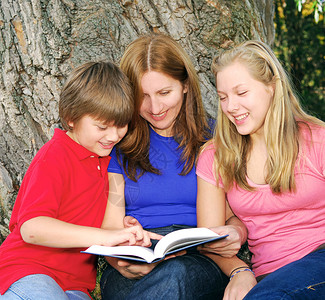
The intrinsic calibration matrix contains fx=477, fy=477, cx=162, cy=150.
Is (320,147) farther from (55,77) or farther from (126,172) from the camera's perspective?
(55,77)

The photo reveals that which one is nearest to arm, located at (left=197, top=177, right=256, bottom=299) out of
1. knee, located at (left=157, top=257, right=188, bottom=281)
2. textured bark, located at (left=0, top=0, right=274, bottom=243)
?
knee, located at (left=157, top=257, right=188, bottom=281)

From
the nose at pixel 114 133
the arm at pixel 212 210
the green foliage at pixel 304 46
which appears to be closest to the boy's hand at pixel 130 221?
the arm at pixel 212 210

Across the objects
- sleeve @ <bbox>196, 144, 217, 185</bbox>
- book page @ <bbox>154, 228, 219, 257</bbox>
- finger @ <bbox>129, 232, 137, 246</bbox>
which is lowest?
finger @ <bbox>129, 232, 137, 246</bbox>

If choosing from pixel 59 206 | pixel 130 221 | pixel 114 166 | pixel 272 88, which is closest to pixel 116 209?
pixel 130 221

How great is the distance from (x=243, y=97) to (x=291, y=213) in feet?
2.23

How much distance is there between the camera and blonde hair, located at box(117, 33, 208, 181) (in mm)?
2779

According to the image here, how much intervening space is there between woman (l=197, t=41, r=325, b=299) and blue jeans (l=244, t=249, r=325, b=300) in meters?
0.22

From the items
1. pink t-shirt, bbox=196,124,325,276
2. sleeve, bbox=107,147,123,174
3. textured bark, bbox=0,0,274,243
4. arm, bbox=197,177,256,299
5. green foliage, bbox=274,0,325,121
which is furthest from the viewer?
green foliage, bbox=274,0,325,121

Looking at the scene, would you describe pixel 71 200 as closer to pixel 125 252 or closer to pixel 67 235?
pixel 67 235

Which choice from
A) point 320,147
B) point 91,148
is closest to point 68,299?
point 91,148

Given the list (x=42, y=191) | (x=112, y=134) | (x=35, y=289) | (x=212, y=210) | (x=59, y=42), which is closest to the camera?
(x=35, y=289)

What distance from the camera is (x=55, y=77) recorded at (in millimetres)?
3186

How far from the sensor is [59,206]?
98.7 inches

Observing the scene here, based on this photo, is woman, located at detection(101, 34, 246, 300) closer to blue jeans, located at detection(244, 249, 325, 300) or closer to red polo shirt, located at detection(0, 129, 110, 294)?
red polo shirt, located at detection(0, 129, 110, 294)
